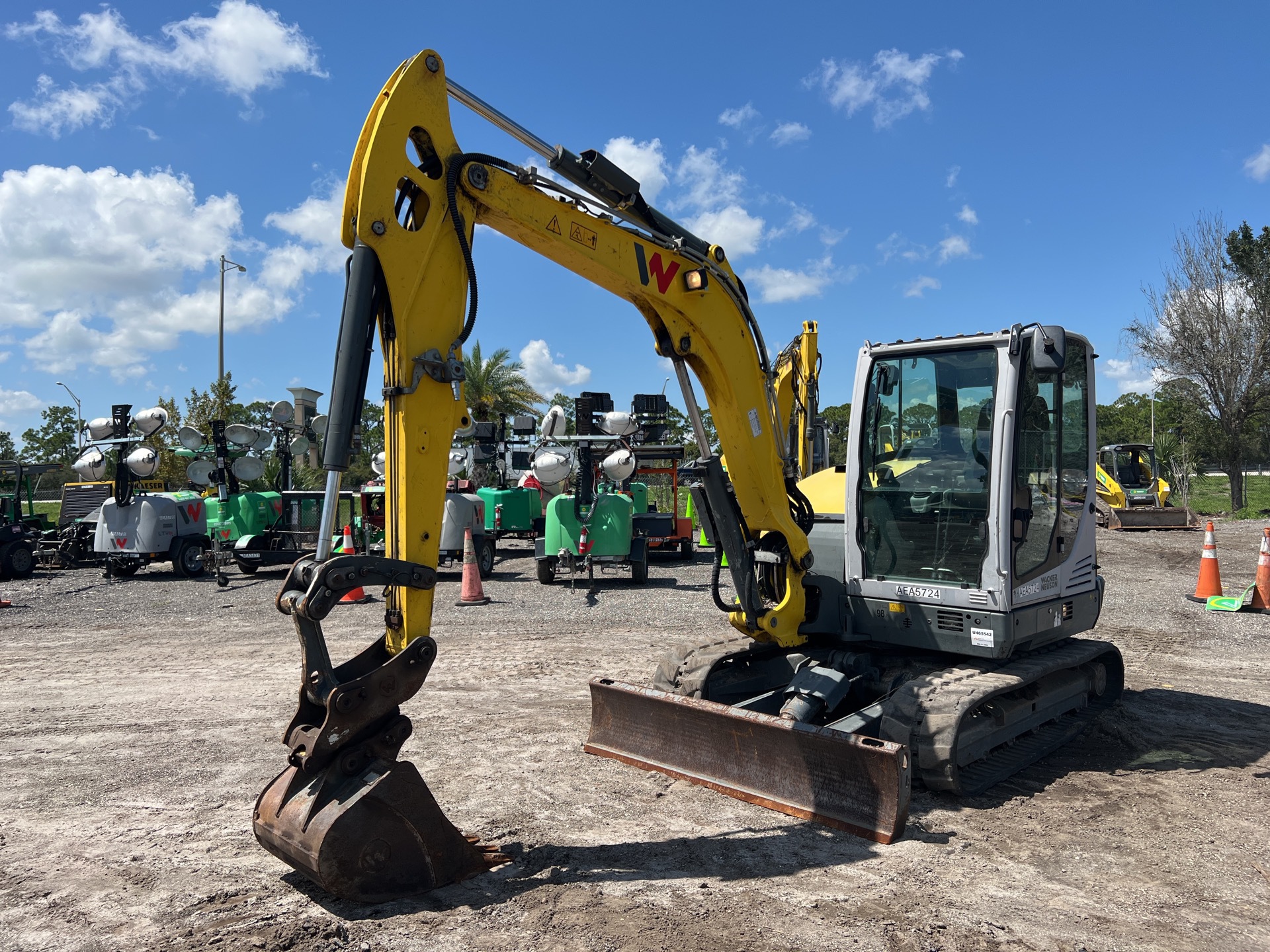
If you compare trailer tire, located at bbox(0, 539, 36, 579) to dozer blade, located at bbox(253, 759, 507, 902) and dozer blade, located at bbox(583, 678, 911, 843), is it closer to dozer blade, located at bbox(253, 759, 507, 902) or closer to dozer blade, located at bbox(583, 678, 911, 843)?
dozer blade, located at bbox(583, 678, 911, 843)

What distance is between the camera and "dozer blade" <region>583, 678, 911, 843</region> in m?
4.48

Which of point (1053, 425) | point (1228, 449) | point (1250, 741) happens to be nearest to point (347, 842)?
point (1053, 425)

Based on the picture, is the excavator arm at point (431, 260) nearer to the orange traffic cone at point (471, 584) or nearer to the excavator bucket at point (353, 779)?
the excavator bucket at point (353, 779)

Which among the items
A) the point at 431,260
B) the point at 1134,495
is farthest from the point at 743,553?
the point at 1134,495

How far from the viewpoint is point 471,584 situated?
1301 centimetres

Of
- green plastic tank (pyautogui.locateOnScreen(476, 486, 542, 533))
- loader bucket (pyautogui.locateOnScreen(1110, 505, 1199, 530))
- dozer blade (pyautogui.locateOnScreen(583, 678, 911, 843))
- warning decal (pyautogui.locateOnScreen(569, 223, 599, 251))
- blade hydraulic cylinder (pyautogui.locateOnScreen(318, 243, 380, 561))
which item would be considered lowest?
dozer blade (pyautogui.locateOnScreen(583, 678, 911, 843))

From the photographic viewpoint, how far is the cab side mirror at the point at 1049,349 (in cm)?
526

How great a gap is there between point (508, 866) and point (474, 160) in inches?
129

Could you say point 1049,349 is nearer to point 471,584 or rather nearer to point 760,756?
point 760,756

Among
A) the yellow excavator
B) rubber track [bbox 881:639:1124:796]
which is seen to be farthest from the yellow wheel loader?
rubber track [bbox 881:639:1124:796]

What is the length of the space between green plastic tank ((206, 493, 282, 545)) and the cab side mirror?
16.0 meters

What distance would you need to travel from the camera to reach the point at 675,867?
412 centimetres

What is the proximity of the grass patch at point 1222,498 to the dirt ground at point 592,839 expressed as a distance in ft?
82.9

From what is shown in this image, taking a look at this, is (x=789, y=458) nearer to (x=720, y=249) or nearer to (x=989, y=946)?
(x=720, y=249)
